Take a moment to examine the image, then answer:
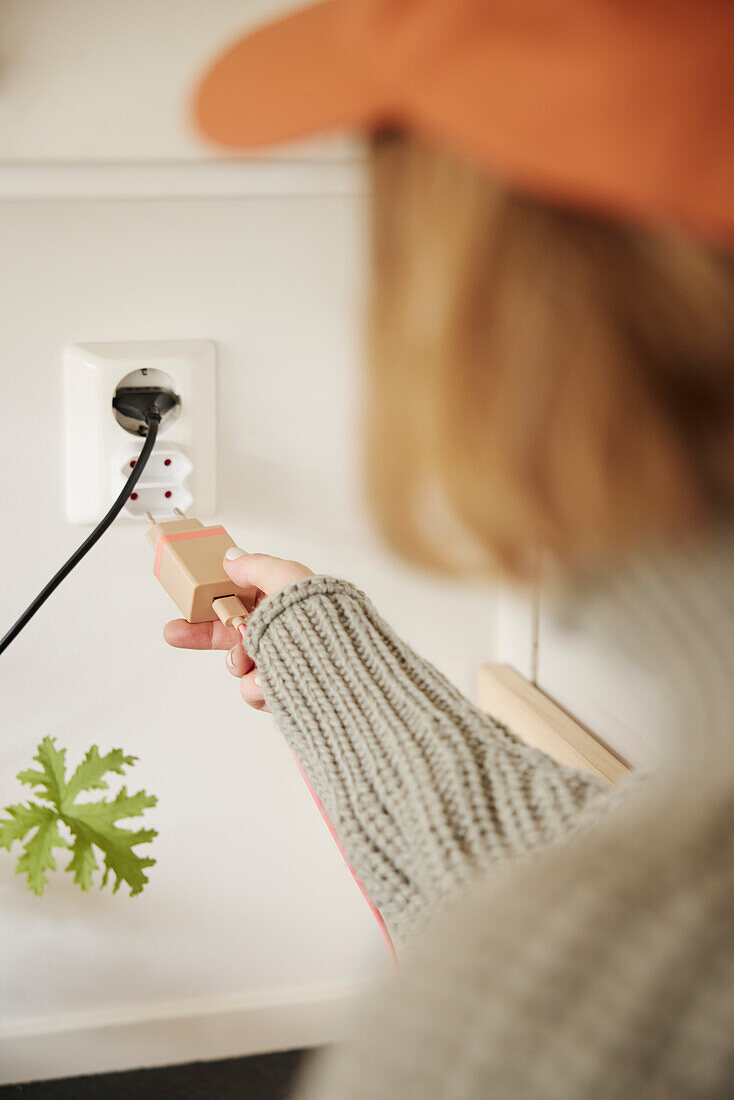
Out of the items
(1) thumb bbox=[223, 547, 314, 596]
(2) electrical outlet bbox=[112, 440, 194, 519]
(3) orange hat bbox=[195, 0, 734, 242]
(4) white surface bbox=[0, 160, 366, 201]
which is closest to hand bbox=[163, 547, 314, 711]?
(1) thumb bbox=[223, 547, 314, 596]

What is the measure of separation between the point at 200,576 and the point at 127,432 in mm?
155

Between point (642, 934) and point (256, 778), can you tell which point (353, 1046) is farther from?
point (256, 778)

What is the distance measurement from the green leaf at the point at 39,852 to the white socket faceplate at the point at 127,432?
0.20 meters

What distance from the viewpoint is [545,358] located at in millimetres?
262

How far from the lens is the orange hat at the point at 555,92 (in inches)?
9.0

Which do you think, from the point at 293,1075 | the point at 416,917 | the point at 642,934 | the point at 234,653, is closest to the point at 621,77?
the point at 642,934

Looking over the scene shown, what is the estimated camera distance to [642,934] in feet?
0.88

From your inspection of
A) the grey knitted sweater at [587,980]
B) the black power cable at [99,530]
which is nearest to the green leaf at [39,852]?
the black power cable at [99,530]

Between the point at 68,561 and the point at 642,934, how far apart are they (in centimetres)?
51

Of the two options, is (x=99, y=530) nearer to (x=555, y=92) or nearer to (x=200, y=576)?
(x=200, y=576)

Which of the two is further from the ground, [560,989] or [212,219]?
[212,219]

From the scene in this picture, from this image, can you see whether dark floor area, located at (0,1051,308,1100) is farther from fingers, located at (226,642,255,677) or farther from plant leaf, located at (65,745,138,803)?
fingers, located at (226,642,255,677)

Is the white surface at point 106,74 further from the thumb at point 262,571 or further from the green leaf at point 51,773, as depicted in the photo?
the green leaf at point 51,773

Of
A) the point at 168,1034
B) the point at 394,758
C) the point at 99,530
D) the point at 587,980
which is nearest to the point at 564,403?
the point at 587,980
